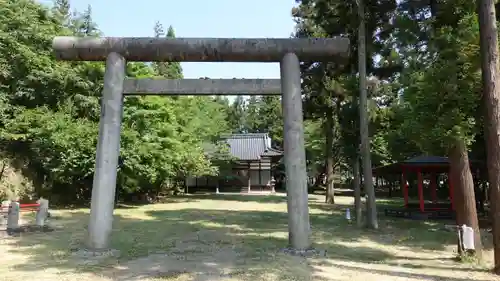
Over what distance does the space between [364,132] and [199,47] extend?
7341 mm

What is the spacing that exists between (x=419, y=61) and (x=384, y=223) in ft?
21.2

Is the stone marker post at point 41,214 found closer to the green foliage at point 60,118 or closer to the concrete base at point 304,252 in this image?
the green foliage at point 60,118

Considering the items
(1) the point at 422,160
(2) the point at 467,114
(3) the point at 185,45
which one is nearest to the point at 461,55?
(2) the point at 467,114

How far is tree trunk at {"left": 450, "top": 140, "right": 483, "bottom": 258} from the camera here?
838 cm

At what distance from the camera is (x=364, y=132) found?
44.0 feet

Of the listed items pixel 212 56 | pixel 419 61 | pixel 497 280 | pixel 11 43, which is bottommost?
pixel 497 280

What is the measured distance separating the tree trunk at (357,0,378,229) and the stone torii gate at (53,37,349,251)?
5245 millimetres

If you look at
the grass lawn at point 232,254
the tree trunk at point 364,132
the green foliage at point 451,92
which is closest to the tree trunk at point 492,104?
the grass lawn at point 232,254

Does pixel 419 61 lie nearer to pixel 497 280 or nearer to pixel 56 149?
pixel 497 280

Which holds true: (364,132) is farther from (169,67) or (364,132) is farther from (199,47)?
(169,67)

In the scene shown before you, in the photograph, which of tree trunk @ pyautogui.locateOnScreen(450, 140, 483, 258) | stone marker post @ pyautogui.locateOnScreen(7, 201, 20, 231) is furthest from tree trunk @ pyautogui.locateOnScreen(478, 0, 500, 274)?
stone marker post @ pyautogui.locateOnScreen(7, 201, 20, 231)

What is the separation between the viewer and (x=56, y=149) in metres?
17.2

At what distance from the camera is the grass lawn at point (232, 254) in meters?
6.72

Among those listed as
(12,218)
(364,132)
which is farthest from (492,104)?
(12,218)
